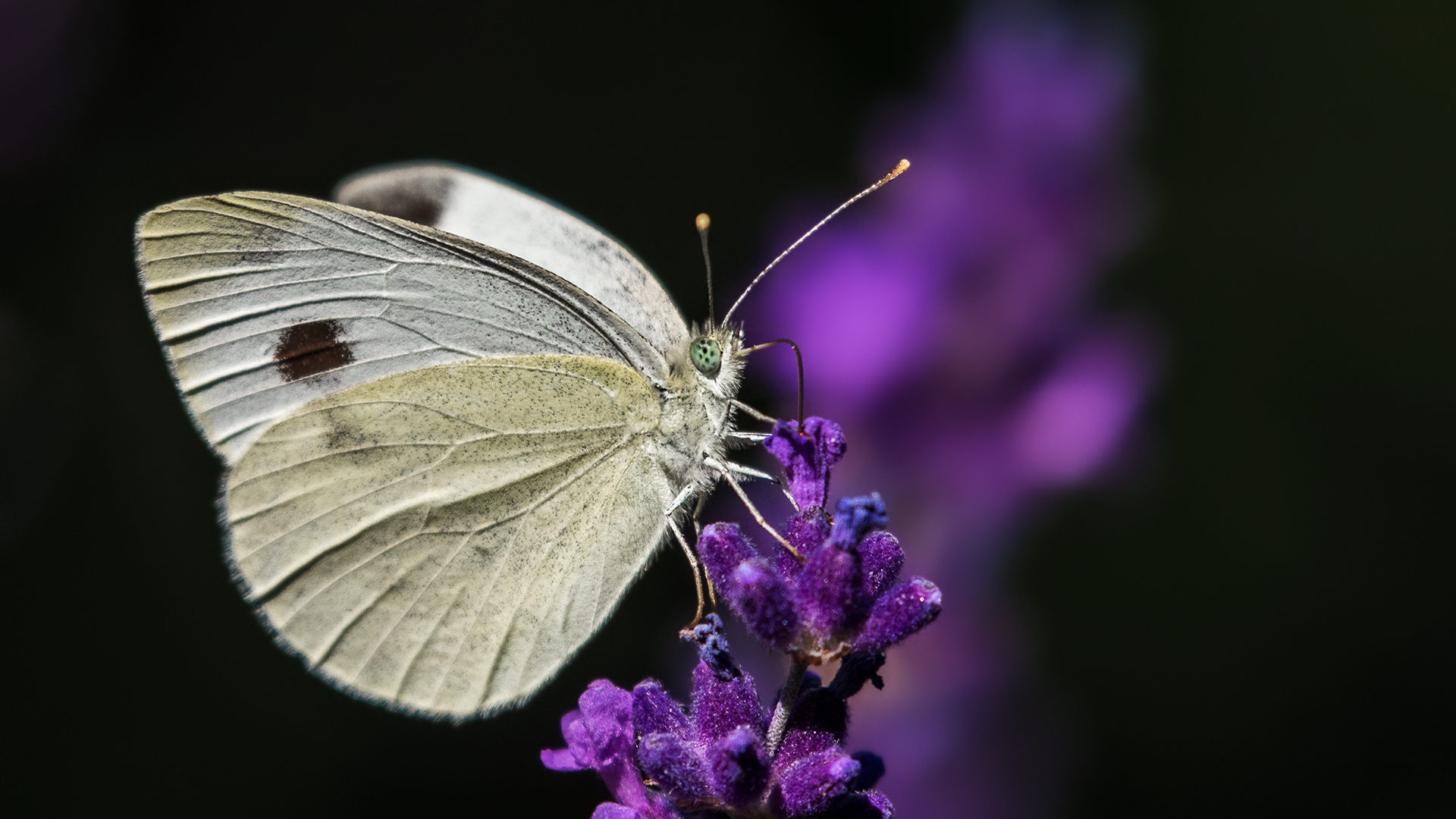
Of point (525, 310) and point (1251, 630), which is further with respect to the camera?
point (1251, 630)

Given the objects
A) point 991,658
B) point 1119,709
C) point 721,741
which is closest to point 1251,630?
point 1119,709

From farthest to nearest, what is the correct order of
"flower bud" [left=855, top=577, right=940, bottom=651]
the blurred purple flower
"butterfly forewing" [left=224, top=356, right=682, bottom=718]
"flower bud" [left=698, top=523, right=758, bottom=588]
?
the blurred purple flower → "butterfly forewing" [left=224, top=356, right=682, bottom=718] → "flower bud" [left=698, top=523, right=758, bottom=588] → "flower bud" [left=855, top=577, right=940, bottom=651]

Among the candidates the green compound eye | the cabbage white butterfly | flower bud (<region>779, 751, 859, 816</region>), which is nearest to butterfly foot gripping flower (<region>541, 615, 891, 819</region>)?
flower bud (<region>779, 751, 859, 816</region>)

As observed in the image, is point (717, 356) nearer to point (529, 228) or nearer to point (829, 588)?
point (529, 228)

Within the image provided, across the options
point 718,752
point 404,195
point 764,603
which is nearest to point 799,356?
point 764,603

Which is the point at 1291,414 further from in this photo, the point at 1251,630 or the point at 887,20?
the point at 887,20

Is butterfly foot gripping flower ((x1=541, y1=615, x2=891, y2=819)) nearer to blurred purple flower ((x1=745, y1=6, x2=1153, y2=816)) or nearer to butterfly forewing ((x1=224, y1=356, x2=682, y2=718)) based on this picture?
butterfly forewing ((x1=224, y1=356, x2=682, y2=718))
